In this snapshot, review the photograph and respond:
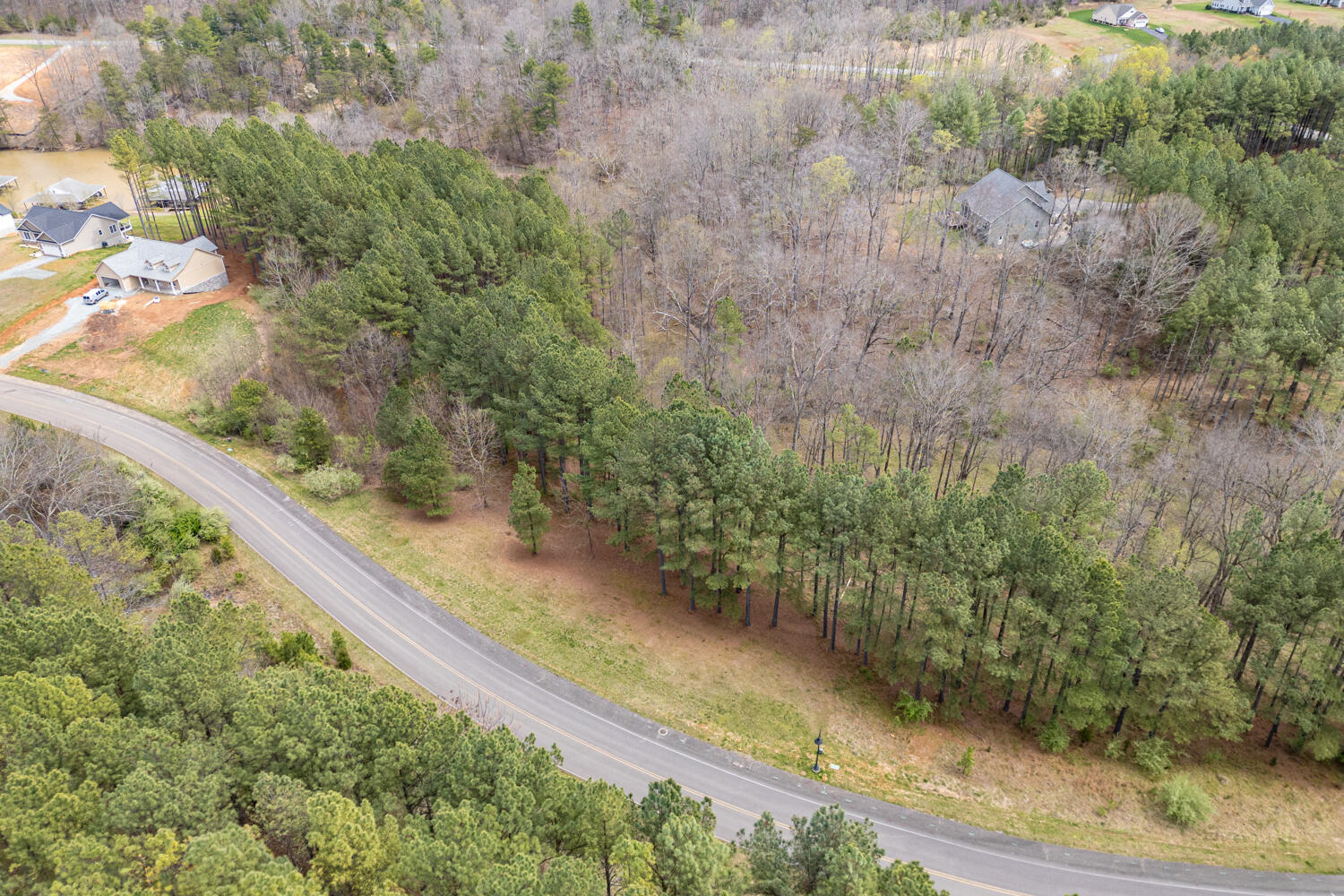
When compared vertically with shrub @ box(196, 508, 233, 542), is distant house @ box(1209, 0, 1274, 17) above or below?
above

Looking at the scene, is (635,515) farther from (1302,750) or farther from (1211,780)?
(1302,750)

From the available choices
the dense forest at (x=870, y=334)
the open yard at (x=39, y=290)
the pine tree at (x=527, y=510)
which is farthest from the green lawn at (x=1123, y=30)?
the open yard at (x=39, y=290)

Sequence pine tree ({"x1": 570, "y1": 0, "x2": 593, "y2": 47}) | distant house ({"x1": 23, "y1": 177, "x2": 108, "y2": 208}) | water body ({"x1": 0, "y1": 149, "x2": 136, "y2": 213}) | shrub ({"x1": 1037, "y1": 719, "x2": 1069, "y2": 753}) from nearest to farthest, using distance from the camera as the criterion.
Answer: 1. shrub ({"x1": 1037, "y1": 719, "x2": 1069, "y2": 753})
2. distant house ({"x1": 23, "y1": 177, "x2": 108, "y2": 208})
3. water body ({"x1": 0, "y1": 149, "x2": 136, "y2": 213})
4. pine tree ({"x1": 570, "y1": 0, "x2": 593, "y2": 47})

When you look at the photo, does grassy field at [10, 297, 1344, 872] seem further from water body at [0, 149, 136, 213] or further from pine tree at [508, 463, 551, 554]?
water body at [0, 149, 136, 213]

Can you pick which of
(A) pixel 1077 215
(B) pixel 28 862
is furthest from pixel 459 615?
(A) pixel 1077 215

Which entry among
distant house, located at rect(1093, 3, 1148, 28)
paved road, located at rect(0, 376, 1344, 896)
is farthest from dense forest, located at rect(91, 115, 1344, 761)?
distant house, located at rect(1093, 3, 1148, 28)

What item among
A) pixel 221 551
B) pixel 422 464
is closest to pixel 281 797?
pixel 221 551
